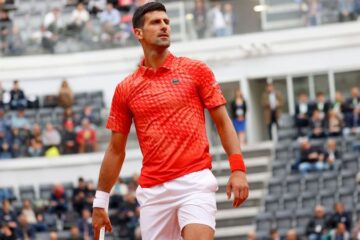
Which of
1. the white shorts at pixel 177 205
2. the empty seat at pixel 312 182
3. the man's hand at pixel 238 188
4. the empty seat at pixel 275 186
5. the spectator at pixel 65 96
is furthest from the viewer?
the spectator at pixel 65 96

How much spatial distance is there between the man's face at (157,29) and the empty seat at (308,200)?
18.4m

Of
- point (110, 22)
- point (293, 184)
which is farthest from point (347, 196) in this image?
point (110, 22)

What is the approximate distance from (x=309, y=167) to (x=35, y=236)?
5.74m

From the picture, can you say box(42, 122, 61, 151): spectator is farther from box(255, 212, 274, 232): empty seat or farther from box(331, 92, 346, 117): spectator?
box(331, 92, 346, 117): spectator

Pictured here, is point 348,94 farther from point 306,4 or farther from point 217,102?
point 217,102

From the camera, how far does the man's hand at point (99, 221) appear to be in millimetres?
10773

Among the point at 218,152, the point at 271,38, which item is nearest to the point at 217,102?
the point at 218,152

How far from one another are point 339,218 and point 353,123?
4615 mm

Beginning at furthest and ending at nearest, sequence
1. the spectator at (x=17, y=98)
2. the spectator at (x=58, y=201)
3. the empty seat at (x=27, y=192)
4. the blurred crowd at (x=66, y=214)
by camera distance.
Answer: the spectator at (x=17, y=98) < the empty seat at (x=27, y=192) < the spectator at (x=58, y=201) < the blurred crowd at (x=66, y=214)

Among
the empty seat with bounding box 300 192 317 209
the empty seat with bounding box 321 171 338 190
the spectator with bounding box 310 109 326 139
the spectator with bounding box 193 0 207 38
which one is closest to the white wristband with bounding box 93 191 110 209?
the empty seat with bounding box 300 192 317 209

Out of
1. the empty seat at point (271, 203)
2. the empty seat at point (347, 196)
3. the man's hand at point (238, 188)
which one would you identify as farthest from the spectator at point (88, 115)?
the man's hand at point (238, 188)

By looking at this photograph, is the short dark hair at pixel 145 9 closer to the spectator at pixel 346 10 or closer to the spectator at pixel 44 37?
the spectator at pixel 346 10

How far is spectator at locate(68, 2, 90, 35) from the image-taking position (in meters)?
34.1

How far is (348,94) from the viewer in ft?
114
